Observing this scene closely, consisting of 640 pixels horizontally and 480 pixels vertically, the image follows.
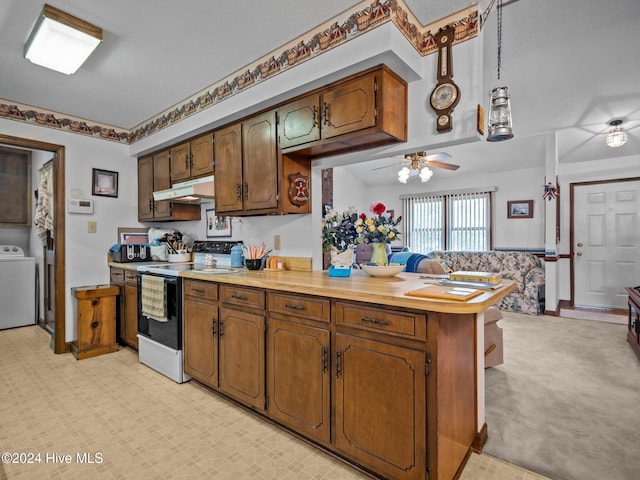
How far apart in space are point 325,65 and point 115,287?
10.3 feet

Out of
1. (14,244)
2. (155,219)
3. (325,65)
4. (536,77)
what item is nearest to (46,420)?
(155,219)

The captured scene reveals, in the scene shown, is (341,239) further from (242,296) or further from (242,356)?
(242,356)

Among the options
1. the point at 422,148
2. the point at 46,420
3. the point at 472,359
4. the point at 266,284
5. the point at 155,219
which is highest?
the point at 422,148

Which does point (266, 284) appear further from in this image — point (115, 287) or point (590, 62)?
point (590, 62)

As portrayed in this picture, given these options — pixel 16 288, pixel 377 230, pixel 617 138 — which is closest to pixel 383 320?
pixel 377 230

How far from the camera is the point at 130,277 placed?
3.43 metres

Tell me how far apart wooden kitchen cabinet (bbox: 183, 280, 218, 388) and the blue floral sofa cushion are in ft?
11.0

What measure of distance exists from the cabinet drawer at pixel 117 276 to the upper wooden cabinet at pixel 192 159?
45.1 inches

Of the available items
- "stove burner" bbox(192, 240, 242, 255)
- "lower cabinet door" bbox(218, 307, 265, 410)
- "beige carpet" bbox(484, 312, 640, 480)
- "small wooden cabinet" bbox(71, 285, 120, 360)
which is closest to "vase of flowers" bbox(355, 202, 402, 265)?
"lower cabinet door" bbox(218, 307, 265, 410)

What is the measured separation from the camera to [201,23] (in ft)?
6.65

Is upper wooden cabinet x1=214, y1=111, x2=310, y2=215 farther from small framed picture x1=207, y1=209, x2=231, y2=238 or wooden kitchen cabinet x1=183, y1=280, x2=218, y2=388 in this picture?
wooden kitchen cabinet x1=183, y1=280, x2=218, y2=388

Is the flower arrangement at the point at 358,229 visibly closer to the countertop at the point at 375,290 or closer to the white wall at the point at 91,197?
the countertop at the point at 375,290

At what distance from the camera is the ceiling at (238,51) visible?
1.92m

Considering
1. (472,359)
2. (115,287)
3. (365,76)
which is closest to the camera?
(472,359)
